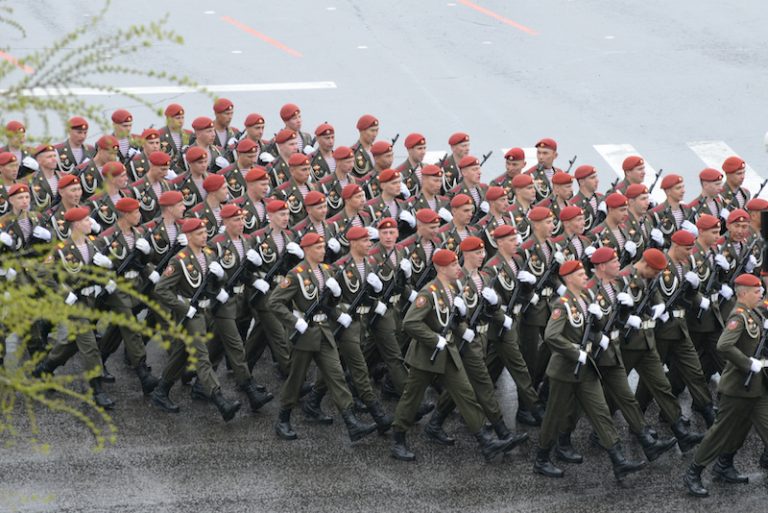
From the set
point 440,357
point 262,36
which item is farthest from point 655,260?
point 262,36

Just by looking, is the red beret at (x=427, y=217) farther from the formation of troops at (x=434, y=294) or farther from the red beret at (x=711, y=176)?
the red beret at (x=711, y=176)

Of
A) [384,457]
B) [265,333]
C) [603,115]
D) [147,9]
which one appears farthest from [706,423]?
[147,9]

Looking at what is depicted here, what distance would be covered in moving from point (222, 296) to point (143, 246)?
2.95 ft

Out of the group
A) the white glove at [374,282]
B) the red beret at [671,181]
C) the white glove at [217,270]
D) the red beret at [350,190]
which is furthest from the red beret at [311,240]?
the red beret at [671,181]

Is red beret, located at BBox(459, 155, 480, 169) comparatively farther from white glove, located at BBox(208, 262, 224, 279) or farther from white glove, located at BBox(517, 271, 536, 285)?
white glove, located at BBox(208, 262, 224, 279)

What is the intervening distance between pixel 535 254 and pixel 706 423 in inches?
72.4

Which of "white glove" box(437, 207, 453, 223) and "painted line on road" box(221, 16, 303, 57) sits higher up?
"white glove" box(437, 207, 453, 223)

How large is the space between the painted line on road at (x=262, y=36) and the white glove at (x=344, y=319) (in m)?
11.2

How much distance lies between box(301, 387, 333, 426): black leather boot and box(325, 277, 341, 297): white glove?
80 cm

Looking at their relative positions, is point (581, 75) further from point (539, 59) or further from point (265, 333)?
point (265, 333)

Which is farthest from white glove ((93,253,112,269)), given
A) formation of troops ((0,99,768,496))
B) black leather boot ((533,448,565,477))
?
black leather boot ((533,448,565,477))

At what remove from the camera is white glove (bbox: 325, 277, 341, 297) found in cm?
1069

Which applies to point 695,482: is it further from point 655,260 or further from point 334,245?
point 334,245

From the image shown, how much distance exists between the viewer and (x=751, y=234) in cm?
1190
